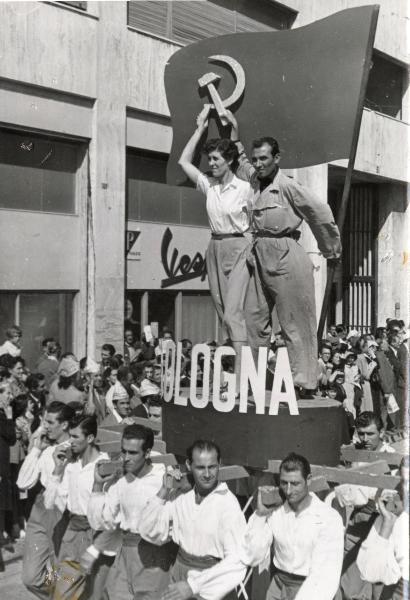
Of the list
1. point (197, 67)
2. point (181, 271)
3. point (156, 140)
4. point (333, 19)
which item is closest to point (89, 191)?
point (156, 140)

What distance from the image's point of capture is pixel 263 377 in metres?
6.16

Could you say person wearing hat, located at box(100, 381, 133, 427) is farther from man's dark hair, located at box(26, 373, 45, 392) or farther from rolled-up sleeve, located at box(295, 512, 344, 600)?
rolled-up sleeve, located at box(295, 512, 344, 600)

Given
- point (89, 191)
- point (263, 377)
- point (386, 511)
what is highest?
point (89, 191)

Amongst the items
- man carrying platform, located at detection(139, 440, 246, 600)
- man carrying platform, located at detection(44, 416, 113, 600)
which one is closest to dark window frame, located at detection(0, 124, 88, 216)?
man carrying platform, located at detection(44, 416, 113, 600)

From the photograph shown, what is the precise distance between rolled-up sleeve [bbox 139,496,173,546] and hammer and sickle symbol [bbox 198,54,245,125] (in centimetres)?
374

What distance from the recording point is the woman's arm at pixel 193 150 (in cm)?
741

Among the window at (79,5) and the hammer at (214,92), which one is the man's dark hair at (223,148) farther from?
the window at (79,5)

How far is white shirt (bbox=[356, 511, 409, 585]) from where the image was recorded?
17.5ft

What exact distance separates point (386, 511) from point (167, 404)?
2192 mm

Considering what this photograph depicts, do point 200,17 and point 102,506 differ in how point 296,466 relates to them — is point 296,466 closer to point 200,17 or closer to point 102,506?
point 102,506

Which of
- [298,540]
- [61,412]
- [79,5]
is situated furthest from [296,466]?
[79,5]

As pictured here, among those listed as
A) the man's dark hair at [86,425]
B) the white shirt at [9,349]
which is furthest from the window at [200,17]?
the man's dark hair at [86,425]

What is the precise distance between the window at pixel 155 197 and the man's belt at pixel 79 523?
36.2 feet

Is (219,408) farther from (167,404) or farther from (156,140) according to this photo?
(156,140)
